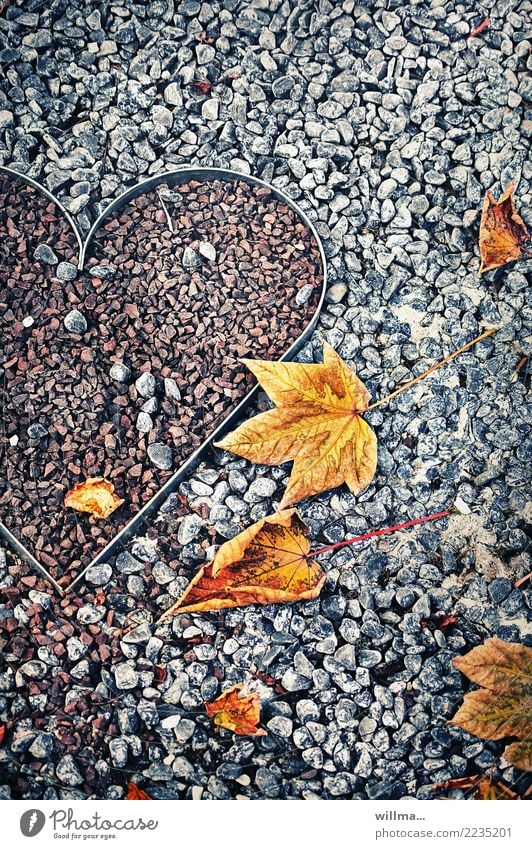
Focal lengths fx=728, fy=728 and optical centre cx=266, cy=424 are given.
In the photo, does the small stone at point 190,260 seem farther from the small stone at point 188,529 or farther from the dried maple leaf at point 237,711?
the dried maple leaf at point 237,711

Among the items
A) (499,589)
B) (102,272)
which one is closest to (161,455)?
(102,272)

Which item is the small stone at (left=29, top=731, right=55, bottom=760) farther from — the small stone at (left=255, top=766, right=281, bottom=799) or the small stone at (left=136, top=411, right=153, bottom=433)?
the small stone at (left=136, top=411, right=153, bottom=433)

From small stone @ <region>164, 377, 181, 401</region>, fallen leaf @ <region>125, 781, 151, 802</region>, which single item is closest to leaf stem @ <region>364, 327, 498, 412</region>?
small stone @ <region>164, 377, 181, 401</region>

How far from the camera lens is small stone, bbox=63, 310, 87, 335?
108 cm

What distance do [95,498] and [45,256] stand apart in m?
0.38

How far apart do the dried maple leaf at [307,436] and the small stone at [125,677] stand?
30 cm

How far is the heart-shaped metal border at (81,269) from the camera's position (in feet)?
3.27

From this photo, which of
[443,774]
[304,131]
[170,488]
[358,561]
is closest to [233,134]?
[304,131]

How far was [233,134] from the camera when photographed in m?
1.17
